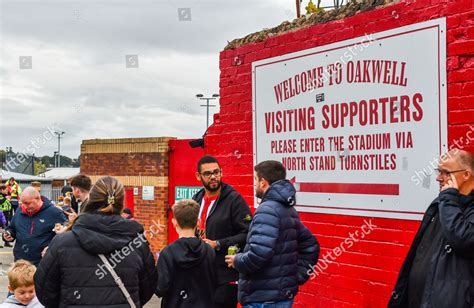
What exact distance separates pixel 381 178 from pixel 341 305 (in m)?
1.27

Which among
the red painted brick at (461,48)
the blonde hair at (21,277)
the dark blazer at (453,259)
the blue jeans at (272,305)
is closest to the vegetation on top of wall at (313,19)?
the red painted brick at (461,48)

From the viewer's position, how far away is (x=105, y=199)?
12.7ft

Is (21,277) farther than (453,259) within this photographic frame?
Yes

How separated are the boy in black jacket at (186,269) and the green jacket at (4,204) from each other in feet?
53.1

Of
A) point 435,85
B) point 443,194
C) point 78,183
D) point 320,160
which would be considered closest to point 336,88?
point 320,160

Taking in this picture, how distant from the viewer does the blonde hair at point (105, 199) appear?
12.7 ft

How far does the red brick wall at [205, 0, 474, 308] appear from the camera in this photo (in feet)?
15.3

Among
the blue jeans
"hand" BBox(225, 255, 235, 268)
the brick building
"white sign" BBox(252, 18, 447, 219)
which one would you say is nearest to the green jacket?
the brick building

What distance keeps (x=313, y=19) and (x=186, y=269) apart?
2.99 metres

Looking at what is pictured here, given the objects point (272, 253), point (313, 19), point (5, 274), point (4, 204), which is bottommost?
point (5, 274)

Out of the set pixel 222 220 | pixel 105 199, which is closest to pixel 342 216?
pixel 222 220

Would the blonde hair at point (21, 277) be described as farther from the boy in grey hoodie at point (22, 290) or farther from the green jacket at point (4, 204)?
the green jacket at point (4, 204)

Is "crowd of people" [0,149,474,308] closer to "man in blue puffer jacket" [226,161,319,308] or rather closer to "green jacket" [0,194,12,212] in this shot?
"man in blue puffer jacket" [226,161,319,308]

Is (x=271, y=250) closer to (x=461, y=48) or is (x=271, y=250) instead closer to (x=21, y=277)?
(x=21, y=277)
